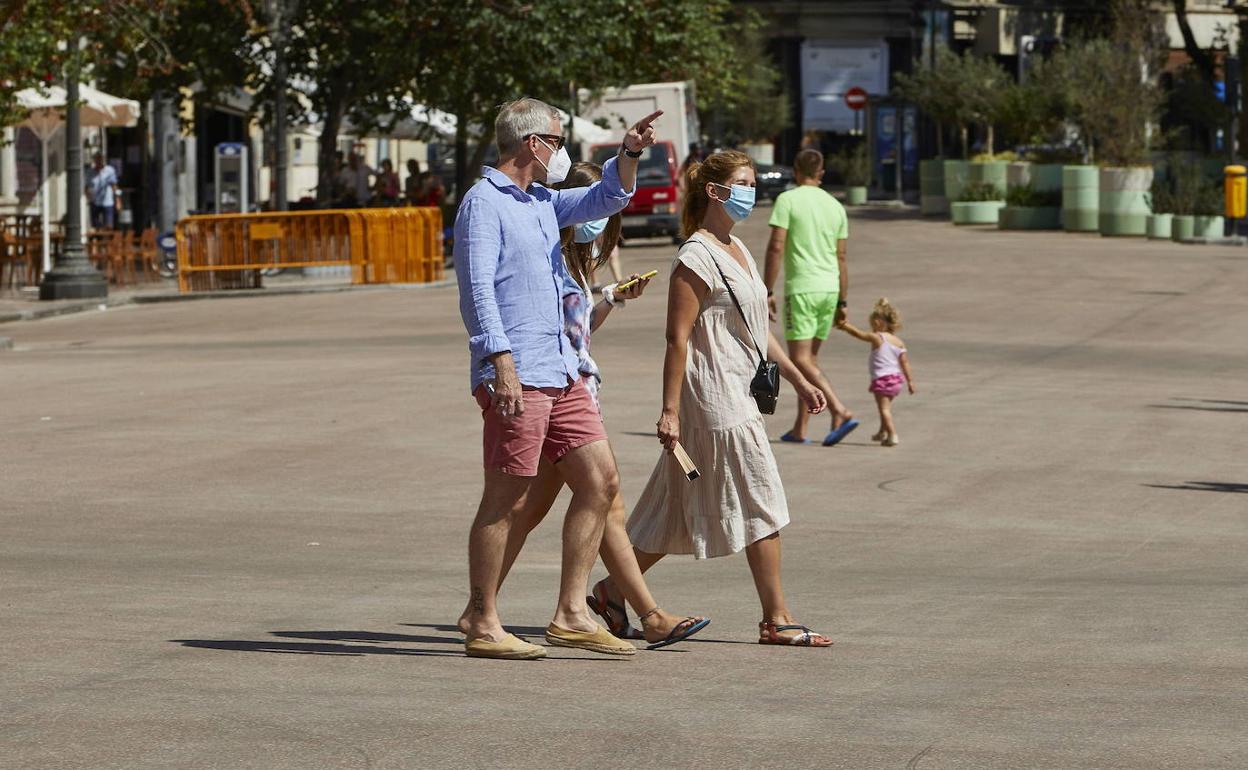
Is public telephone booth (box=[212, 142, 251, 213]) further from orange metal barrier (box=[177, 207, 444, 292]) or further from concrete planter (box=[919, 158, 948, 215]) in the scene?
concrete planter (box=[919, 158, 948, 215])

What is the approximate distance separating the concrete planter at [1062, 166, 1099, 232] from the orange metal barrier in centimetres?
1348

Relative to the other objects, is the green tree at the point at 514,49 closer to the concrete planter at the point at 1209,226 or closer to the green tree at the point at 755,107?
Answer: the concrete planter at the point at 1209,226

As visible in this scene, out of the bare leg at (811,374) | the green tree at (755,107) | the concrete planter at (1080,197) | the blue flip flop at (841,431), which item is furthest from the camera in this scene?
the green tree at (755,107)

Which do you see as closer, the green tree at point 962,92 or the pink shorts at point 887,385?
the pink shorts at point 887,385

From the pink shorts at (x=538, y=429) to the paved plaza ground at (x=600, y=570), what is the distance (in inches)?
25.6

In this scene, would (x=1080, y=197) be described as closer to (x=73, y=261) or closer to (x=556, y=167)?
(x=73, y=261)

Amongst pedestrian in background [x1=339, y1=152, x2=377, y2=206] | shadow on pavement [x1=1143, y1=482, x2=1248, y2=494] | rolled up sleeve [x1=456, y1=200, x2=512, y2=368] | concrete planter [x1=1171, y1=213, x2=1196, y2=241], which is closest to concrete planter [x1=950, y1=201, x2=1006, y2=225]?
concrete planter [x1=1171, y1=213, x2=1196, y2=241]

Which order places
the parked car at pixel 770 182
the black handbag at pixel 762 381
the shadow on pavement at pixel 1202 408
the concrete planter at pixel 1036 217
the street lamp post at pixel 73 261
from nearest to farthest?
the black handbag at pixel 762 381
the shadow on pavement at pixel 1202 408
the street lamp post at pixel 73 261
the concrete planter at pixel 1036 217
the parked car at pixel 770 182

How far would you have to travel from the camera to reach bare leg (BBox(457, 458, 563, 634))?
735 centimetres

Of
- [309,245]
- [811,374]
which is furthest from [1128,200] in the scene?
[811,374]

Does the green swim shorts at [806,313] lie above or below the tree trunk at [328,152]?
below

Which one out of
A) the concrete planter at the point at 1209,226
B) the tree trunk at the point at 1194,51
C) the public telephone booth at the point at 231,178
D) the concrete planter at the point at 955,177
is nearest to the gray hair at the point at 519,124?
the concrete planter at the point at 1209,226

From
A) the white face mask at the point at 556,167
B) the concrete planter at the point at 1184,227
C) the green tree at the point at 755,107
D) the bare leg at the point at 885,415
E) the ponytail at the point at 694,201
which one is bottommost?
the bare leg at the point at 885,415

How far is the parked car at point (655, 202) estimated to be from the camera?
40906mm
